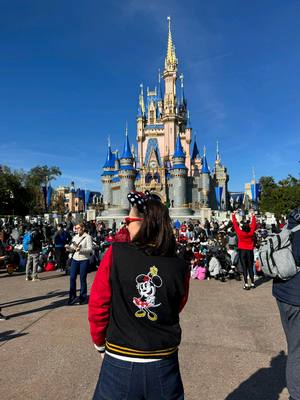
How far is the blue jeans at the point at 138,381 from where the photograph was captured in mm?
1818

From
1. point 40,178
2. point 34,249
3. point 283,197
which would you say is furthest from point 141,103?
point 34,249

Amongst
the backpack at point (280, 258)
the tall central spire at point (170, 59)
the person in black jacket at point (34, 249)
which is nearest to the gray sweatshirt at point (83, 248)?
the person in black jacket at point (34, 249)

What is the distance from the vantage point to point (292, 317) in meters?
2.76

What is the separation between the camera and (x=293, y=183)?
43344mm

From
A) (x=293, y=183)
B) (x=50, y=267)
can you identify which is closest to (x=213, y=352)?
(x=50, y=267)

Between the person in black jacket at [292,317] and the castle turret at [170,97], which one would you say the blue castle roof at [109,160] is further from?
the person in black jacket at [292,317]

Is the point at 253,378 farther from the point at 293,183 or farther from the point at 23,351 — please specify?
the point at 293,183

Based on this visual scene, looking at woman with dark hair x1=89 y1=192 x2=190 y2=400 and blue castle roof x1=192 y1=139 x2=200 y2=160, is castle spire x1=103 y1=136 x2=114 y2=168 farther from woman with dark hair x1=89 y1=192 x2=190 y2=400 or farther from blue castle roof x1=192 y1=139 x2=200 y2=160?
woman with dark hair x1=89 y1=192 x2=190 y2=400

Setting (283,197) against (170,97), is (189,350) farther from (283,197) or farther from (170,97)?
(170,97)

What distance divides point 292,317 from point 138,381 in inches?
63.7

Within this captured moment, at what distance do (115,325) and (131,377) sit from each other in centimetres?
30

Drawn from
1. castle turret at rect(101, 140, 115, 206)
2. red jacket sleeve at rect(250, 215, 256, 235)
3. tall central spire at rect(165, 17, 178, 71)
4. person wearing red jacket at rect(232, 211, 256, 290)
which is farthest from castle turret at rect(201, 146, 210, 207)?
red jacket sleeve at rect(250, 215, 256, 235)

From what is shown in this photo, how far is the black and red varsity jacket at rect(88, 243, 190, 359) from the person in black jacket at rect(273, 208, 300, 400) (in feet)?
4.35

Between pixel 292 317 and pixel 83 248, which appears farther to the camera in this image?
pixel 83 248
